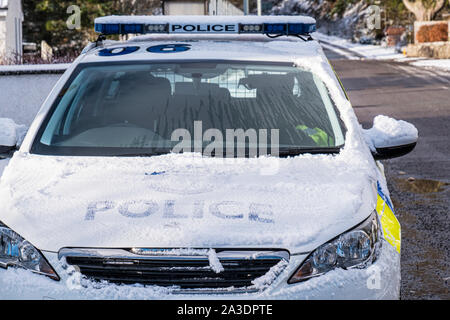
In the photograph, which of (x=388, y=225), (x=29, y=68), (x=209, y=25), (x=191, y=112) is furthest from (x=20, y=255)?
(x=29, y=68)

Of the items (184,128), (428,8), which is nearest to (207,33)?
(184,128)

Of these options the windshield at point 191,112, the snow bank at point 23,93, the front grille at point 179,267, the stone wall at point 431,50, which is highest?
the windshield at point 191,112

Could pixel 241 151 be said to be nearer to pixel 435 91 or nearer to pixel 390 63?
pixel 435 91

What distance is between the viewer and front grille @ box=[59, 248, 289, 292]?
9.68 ft

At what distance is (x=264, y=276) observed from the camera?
2.96 metres

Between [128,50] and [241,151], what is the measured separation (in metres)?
1.15

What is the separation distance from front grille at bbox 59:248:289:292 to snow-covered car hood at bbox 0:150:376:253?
4 cm

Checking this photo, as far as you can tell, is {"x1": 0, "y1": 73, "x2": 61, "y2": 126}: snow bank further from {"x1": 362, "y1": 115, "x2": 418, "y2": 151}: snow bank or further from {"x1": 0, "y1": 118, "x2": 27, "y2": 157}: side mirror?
{"x1": 362, "y1": 115, "x2": 418, "y2": 151}: snow bank

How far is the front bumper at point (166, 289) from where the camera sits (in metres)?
2.92

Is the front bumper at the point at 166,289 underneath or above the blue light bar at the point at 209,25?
underneath

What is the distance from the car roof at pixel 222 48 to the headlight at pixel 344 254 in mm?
1447

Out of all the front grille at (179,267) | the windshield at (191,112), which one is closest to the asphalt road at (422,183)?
the windshield at (191,112)

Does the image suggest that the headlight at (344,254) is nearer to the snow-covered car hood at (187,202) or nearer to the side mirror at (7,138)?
the snow-covered car hood at (187,202)

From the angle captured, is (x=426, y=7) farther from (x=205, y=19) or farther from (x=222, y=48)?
(x=222, y=48)
